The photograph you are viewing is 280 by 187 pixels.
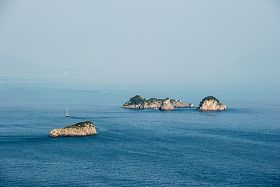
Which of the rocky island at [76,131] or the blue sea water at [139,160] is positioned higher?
the rocky island at [76,131]

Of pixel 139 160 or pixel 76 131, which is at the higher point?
pixel 76 131

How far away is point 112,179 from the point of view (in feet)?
417

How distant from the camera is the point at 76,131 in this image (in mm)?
193500

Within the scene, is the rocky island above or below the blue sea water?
above

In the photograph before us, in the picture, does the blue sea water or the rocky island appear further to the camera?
the rocky island

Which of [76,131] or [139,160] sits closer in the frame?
[139,160]

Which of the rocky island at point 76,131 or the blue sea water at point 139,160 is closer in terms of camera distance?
the blue sea water at point 139,160

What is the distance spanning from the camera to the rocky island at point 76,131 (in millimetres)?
190462

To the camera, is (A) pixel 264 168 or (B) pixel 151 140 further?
(B) pixel 151 140

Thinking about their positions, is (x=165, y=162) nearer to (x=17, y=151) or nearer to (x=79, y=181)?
(x=79, y=181)

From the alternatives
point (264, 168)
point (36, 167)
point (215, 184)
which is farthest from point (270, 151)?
point (36, 167)

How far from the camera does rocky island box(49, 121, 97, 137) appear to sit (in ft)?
625

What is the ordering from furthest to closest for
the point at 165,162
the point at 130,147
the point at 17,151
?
the point at 130,147, the point at 17,151, the point at 165,162

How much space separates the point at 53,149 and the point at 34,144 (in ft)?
40.0
